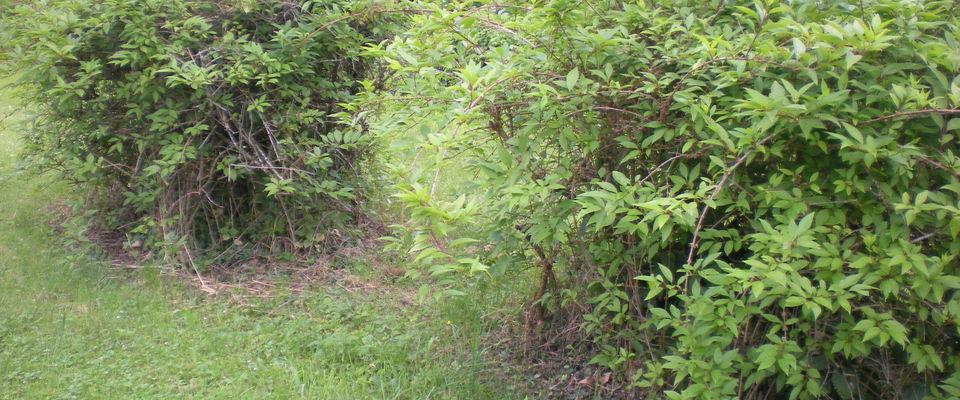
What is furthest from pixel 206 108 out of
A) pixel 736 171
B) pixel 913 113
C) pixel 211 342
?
pixel 913 113

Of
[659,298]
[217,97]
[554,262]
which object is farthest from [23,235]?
[659,298]

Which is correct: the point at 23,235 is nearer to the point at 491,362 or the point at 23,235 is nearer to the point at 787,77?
the point at 491,362

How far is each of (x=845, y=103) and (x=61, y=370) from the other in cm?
438

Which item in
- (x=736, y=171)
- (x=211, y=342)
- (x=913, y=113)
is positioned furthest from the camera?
(x=211, y=342)

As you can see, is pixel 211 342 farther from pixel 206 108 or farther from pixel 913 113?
pixel 913 113

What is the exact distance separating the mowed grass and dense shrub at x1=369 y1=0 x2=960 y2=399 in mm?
1014

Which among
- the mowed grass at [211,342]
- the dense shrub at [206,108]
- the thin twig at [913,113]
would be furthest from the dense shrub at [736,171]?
the dense shrub at [206,108]

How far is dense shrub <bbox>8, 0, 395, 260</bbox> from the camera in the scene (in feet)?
17.4

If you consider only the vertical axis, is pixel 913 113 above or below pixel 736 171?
above

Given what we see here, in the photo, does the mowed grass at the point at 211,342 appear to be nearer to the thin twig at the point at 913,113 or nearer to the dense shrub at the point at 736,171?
the dense shrub at the point at 736,171

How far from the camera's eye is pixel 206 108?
566cm

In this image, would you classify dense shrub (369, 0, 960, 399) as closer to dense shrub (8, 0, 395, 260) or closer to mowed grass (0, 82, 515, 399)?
mowed grass (0, 82, 515, 399)

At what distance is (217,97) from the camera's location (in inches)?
218

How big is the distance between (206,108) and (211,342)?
1.99 m
